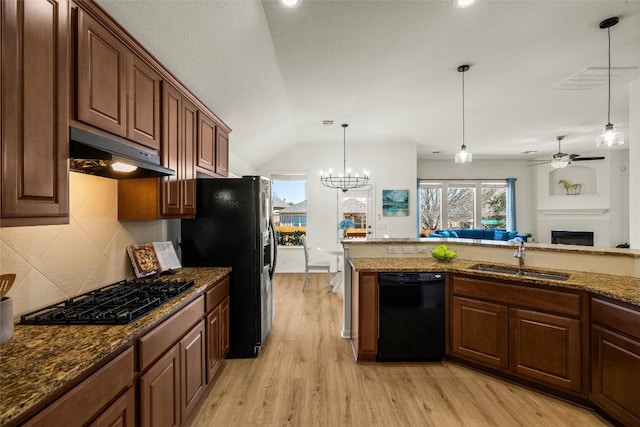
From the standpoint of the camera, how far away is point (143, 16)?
5.56 ft

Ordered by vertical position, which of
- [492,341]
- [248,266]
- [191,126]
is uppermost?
[191,126]

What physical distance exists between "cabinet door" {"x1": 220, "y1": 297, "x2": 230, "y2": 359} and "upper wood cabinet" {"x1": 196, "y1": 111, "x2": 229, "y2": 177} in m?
1.30

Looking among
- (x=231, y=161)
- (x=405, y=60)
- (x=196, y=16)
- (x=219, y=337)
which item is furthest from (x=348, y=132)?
(x=219, y=337)

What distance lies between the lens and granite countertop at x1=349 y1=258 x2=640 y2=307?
1903 millimetres

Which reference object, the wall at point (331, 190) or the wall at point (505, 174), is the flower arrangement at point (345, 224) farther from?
the wall at point (505, 174)

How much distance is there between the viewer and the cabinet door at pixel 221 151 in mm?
3234

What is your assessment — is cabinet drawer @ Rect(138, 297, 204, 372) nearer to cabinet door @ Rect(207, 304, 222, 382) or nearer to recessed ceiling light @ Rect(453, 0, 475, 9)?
cabinet door @ Rect(207, 304, 222, 382)

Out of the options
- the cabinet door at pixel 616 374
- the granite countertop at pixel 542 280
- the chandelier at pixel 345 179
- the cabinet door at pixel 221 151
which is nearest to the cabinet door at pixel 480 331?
the granite countertop at pixel 542 280

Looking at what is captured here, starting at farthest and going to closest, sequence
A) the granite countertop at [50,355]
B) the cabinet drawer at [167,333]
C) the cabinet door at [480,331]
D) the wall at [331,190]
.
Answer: the wall at [331,190] < the cabinet door at [480,331] < the cabinet drawer at [167,333] < the granite countertop at [50,355]

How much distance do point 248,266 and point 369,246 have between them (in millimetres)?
1343

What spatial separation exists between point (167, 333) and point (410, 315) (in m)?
2.03

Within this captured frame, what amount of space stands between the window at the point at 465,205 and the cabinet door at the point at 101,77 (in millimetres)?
7437

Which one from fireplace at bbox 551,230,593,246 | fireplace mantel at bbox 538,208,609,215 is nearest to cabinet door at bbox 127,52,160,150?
fireplace mantel at bbox 538,208,609,215

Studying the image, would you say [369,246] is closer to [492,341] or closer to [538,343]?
[492,341]
